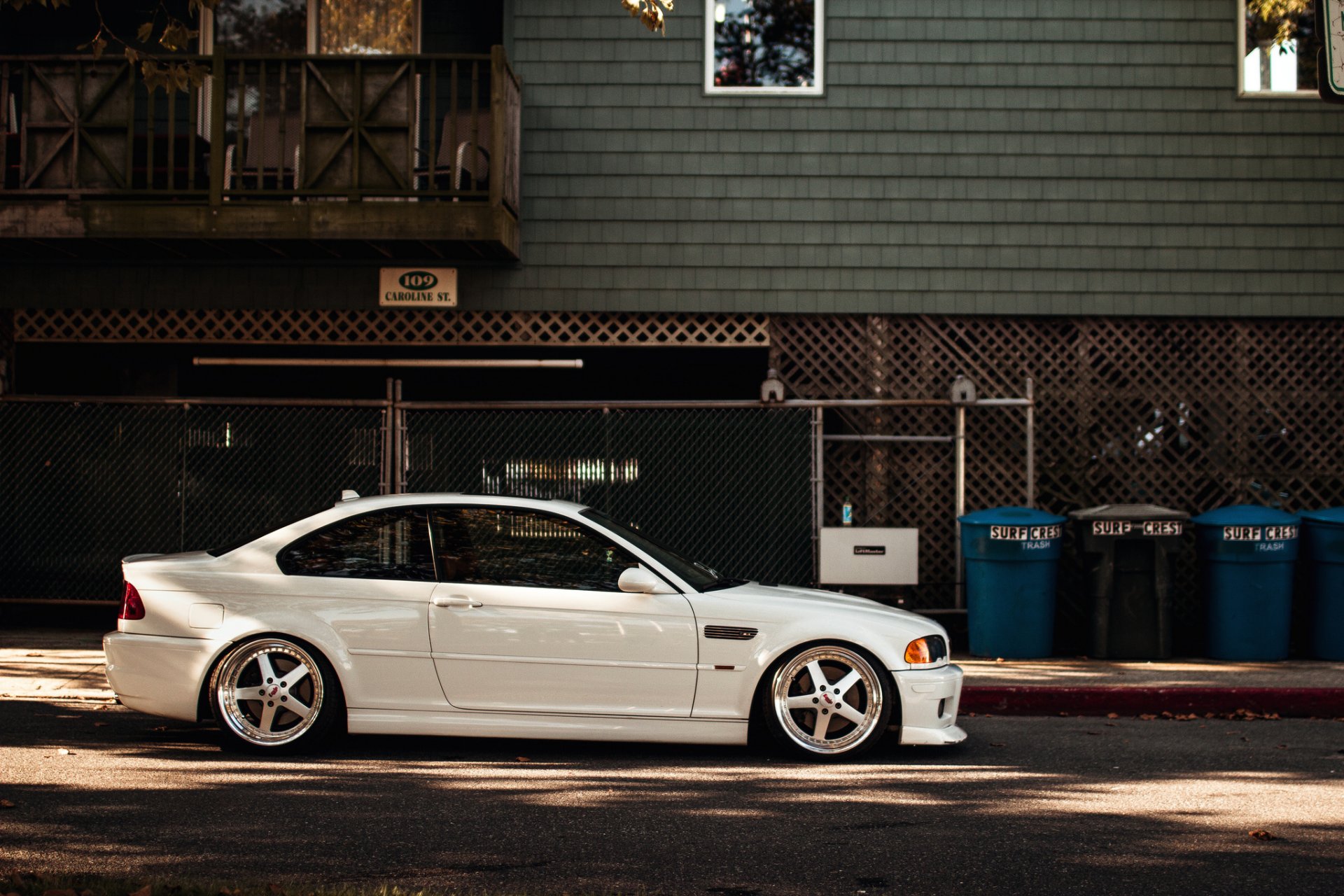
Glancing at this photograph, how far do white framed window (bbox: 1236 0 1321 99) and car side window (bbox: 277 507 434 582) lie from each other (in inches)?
335

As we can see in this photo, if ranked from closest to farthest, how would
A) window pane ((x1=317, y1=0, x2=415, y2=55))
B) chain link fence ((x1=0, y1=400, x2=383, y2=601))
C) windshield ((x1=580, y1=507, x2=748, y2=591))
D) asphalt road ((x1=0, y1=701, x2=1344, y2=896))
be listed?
asphalt road ((x1=0, y1=701, x2=1344, y2=896)) → windshield ((x1=580, y1=507, x2=748, y2=591)) → chain link fence ((x1=0, y1=400, x2=383, y2=601)) → window pane ((x1=317, y1=0, x2=415, y2=55))

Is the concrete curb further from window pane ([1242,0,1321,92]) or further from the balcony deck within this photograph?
window pane ([1242,0,1321,92])

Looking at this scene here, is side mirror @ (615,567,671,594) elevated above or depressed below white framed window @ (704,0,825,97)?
below

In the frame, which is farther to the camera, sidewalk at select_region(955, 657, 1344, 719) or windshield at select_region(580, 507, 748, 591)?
sidewalk at select_region(955, 657, 1344, 719)

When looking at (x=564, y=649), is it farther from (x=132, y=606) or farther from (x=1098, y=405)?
(x=1098, y=405)

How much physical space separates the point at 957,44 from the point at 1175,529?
460 cm

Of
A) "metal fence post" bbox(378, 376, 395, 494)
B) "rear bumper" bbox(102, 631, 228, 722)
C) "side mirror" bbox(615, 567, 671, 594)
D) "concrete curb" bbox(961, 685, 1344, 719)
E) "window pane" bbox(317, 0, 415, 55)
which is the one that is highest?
"window pane" bbox(317, 0, 415, 55)

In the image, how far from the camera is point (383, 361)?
11.4m

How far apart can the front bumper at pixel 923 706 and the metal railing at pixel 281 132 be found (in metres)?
5.47

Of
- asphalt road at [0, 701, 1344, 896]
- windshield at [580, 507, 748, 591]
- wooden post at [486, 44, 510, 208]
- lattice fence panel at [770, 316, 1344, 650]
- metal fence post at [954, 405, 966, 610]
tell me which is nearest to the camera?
asphalt road at [0, 701, 1344, 896]

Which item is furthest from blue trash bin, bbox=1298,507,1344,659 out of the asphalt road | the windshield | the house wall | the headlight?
the windshield

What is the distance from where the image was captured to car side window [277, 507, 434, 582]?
672 cm

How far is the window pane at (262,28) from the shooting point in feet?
40.6

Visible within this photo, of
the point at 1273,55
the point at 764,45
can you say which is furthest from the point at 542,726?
the point at 1273,55
